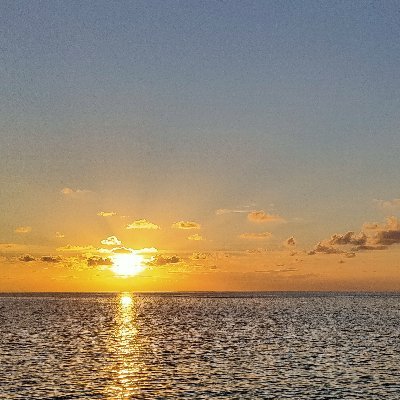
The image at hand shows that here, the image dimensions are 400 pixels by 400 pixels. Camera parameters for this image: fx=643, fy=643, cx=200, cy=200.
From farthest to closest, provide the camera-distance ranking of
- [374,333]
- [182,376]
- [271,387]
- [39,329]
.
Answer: [39,329]
[374,333]
[182,376]
[271,387]

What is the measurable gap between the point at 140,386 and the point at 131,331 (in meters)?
59.7

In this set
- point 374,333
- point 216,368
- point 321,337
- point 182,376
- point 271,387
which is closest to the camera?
point 271,387

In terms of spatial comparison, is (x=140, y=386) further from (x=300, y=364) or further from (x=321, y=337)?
(x=321, y=337)

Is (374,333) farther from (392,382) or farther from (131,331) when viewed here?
(392,382)

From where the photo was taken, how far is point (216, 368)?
6369cm

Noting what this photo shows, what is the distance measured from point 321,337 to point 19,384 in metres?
56.0

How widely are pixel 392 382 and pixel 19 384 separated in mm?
31973

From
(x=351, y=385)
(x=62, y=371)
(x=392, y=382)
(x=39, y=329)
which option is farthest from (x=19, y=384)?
(x=39, y=329)

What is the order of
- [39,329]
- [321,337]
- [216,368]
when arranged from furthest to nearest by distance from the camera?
[39,329] → [321,337] → [216,368]

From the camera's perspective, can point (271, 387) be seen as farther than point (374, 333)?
No

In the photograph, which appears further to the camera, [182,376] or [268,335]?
[268,335]

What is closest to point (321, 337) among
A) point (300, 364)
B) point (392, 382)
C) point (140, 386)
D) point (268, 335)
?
point (268, 335)

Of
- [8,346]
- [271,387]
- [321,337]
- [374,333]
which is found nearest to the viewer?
[271,387]

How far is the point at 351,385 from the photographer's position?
54.3 m
